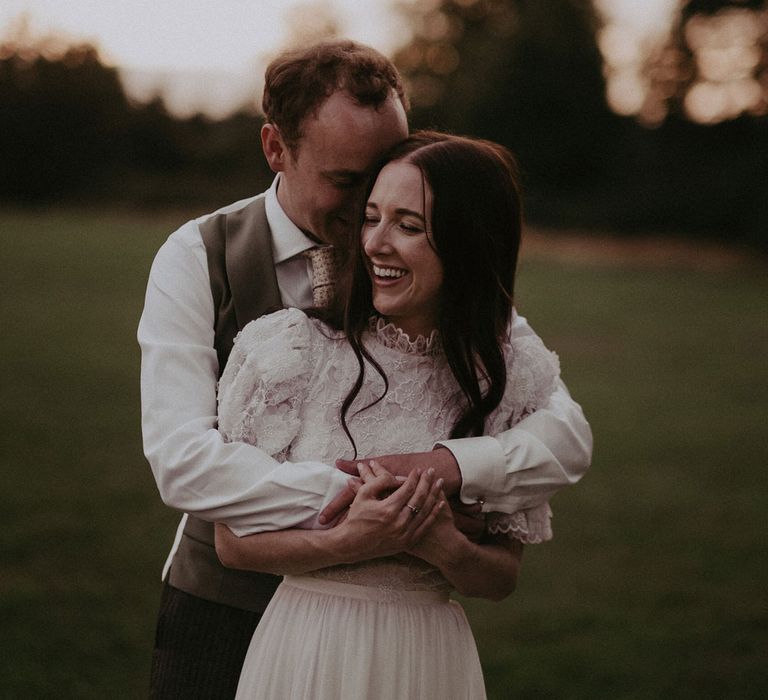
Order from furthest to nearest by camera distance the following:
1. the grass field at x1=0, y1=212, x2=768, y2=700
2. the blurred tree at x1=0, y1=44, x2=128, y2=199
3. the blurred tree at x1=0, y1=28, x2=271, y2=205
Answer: the blurred tree at x1=0, y1=44, x2=128, y2=199, the blurred tree at x1=0, y1=28, x2=271, y2=205, the grass field at x1=0, y1=212, x2=768, y2=700

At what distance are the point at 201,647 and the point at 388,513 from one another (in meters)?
0.95

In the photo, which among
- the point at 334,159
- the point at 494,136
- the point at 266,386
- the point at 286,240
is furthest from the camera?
the point at 494,136

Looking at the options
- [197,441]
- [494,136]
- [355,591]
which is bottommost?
[355,591]

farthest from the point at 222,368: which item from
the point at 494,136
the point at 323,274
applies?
the point at 494,136

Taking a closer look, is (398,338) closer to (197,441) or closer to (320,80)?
(197,441)

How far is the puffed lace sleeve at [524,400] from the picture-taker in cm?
237

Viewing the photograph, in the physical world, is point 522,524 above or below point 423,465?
below

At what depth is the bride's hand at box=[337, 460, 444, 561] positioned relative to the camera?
2.08 m

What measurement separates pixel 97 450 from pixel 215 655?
19.5 feet

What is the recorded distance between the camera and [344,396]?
228 cm

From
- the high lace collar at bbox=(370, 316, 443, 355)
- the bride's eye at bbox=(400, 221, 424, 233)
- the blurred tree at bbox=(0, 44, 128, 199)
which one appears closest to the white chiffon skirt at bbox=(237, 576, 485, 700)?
the high lace collar at bbox=(370, 316, 443, 355)

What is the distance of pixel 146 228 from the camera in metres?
32.0

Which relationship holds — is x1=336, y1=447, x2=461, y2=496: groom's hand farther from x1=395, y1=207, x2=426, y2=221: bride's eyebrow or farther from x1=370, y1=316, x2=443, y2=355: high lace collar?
x1=395, y1=207, x2=426, y2=221: bride's eyebrow

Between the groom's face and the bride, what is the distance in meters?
0.18
